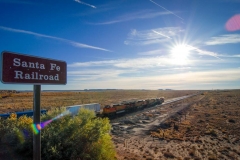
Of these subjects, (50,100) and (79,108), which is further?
(50,100)

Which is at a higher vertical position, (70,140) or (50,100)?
(70,140)

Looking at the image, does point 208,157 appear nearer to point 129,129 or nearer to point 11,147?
point 129,129

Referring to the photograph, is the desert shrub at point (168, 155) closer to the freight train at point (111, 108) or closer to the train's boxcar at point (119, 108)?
the freight train at point (111, 108)

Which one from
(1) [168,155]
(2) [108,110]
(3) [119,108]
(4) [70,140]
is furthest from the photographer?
(3) [119,108]

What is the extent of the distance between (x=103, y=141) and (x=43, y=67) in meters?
6.29

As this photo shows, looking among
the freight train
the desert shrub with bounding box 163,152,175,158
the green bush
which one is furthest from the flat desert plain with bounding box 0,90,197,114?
the freight train

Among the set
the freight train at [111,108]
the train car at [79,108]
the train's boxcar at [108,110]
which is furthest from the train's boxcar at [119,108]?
the train car at [79,108]

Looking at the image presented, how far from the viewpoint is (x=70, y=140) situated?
8.52 metres

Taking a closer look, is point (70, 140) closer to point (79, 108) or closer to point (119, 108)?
point (79, 108)

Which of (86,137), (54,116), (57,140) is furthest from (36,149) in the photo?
(54,116)

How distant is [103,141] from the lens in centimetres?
929

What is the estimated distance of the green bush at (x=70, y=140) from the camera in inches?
307

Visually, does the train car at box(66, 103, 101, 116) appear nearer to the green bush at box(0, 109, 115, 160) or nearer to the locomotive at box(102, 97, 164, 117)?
the locomotive at box(102, 97, 164, 117)

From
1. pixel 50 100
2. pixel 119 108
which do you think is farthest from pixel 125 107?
pixel 50 100
